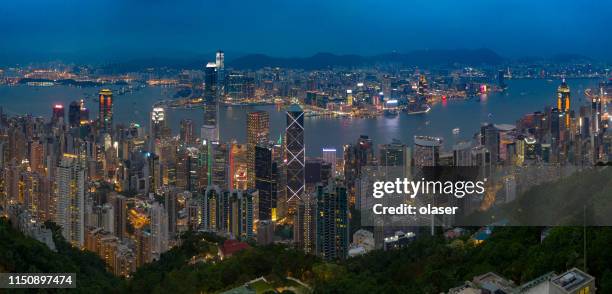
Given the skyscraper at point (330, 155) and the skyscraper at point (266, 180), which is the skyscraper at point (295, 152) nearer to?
the skyscraper at point (266, 180)

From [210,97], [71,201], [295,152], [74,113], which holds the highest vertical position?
[210,97]

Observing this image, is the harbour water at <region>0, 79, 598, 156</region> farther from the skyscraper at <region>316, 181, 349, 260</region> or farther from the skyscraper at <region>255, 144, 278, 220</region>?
the skyscraper at <region>316, 181, 349, 260</region>

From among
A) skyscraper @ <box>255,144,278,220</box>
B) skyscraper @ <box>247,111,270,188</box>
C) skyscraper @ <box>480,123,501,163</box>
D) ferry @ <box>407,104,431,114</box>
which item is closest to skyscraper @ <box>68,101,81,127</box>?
skyscraper @ <box>247,111,270,188</box>

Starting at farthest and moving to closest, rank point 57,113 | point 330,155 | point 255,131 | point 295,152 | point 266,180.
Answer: point 57,113, point 255,131, point 295,152, point 330,155, point 266,180

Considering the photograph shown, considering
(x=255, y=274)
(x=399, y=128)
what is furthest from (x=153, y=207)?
(x=255, y=274)

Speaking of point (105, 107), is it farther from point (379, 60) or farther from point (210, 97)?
point (379, 60)

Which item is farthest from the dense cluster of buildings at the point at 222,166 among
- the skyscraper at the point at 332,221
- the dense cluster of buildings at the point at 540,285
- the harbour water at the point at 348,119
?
the dense cluster of buildings at the point at 540,285

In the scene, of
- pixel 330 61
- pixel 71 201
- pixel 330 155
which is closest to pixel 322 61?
pixel 330 61
